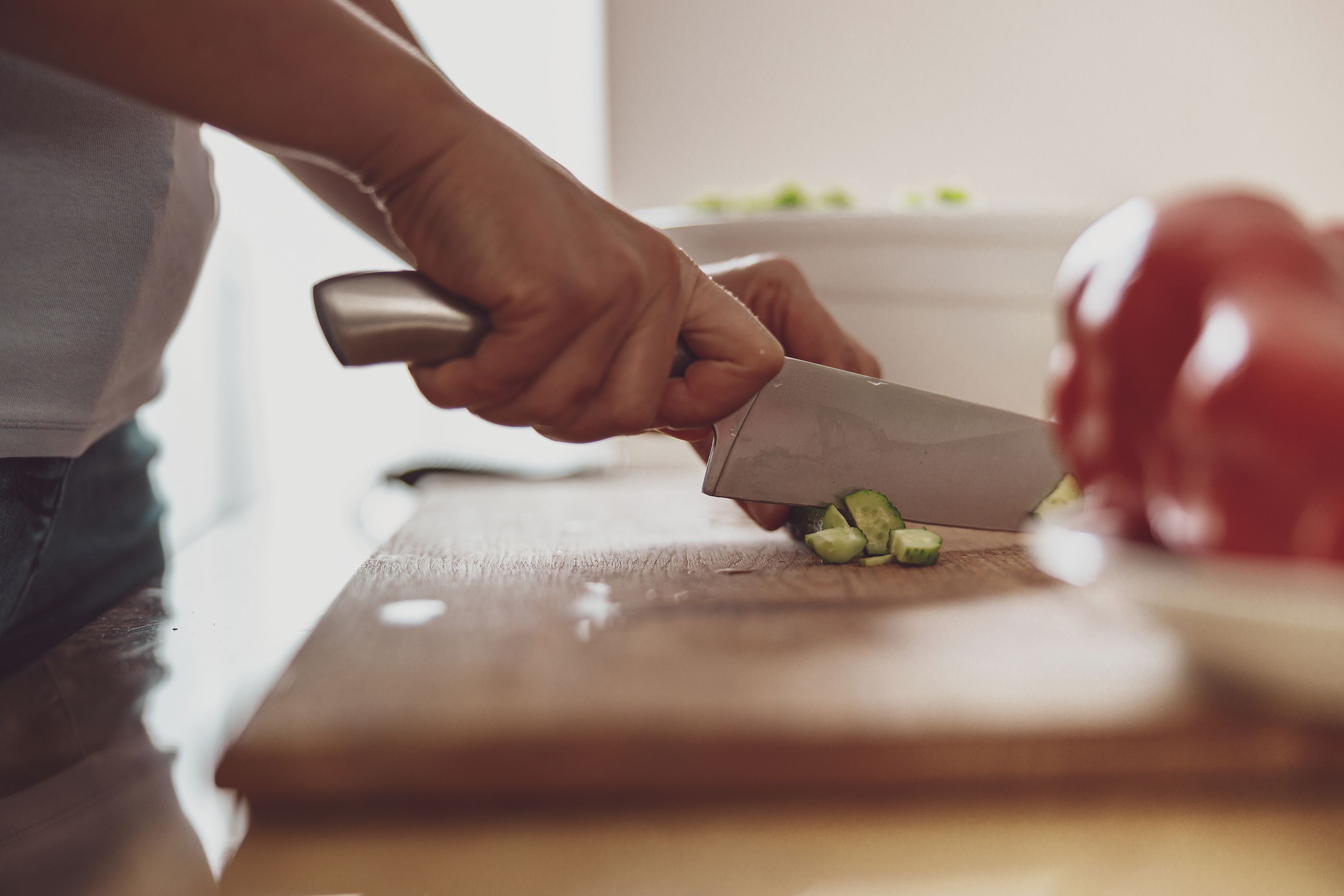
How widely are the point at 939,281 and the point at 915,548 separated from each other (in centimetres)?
46

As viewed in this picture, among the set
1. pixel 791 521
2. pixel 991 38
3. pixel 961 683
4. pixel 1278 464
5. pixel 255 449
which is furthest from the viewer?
pixel 255 449

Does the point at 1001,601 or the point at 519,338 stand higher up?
the point at 519,338

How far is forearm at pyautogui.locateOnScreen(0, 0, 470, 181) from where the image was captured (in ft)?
1.31

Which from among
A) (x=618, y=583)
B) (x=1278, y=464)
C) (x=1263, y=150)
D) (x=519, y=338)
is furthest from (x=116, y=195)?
(x=1263, y=150)

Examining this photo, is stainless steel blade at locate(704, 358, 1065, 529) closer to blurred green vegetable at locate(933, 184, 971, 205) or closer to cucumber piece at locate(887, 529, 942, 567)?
cucumber piece at locate(887, 529, 942, 567)

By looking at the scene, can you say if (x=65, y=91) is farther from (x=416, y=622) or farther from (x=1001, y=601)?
(x=1001, y=601)

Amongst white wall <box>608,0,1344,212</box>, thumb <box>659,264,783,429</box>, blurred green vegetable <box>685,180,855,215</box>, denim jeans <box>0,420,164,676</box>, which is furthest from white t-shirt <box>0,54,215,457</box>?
white wall <box>608,0,1344,212</box>

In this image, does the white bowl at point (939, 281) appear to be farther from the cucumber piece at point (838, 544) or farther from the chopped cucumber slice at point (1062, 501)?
the cucumber piece at point (838, 544)

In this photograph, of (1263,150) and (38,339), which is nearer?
(38,339)

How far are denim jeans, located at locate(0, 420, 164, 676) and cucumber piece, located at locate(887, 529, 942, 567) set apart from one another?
0.58 metres

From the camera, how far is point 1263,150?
263 cm

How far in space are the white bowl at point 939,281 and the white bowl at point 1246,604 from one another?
72cm

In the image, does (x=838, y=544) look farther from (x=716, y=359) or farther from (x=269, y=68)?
(x=269, y=68)

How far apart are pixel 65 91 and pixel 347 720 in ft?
1.57
